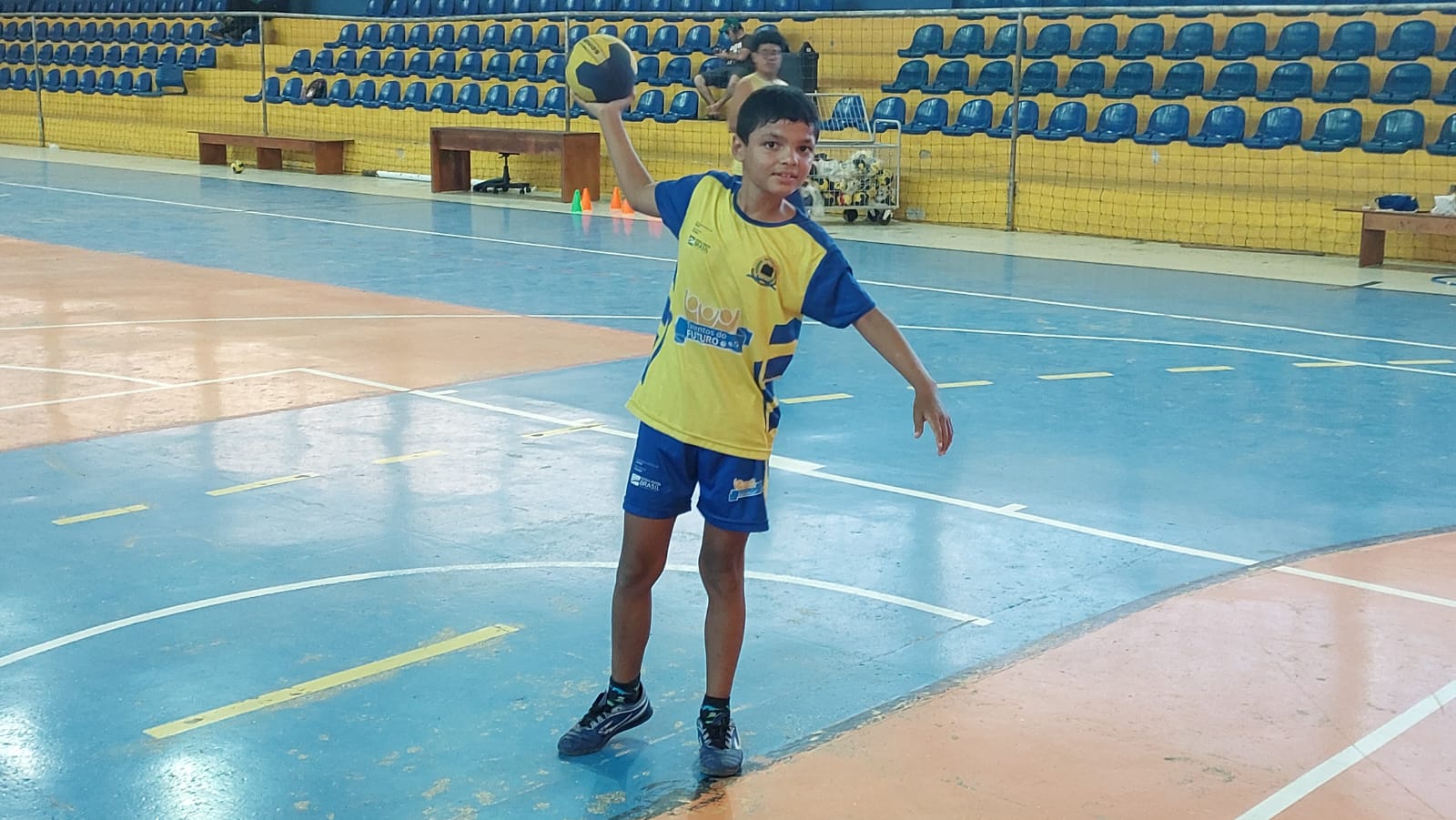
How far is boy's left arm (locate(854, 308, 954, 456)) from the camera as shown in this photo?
13.4 feet

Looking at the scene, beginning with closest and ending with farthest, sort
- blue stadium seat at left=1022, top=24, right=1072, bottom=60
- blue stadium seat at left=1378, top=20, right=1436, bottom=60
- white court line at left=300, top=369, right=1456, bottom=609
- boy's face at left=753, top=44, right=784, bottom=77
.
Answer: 1. white court line at left=300, top=369, right=1456, bottom=609
2. boy's face at left=753, top=44, right=784, bottom=77
3. blue stadium seat at left=1378, top=20, right=1436, bottom=60
4. blue stadium seat at left=1022, top=24, right=1072, bottom=60

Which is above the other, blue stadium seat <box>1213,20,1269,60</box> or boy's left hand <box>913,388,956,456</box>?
blue stadium seat <box>1213,20,1269,60</box>

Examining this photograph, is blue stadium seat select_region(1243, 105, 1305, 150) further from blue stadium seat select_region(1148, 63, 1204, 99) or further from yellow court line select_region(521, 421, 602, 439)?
yellow court line select_region(521, 421, 602, 439)

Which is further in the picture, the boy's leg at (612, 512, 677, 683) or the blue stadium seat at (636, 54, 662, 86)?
the blue stadium seat at (636, 54, 662, 86)

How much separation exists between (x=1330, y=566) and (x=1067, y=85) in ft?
46.0

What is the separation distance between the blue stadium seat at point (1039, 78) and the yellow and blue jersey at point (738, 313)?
15916 mm

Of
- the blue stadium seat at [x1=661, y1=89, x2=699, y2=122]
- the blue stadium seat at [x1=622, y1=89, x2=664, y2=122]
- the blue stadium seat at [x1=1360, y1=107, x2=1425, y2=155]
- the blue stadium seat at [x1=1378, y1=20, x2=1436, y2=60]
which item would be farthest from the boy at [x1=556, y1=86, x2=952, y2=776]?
the blue stadium seat at [x1=622, y1=89, x2=664, y2=122]

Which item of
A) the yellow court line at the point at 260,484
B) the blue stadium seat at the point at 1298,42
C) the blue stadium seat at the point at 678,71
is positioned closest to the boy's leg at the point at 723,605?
the yellow court line at the point at 260,484

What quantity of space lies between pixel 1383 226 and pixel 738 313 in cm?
1311

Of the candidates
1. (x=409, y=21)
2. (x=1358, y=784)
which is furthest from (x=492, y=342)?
(x=409, y=21)

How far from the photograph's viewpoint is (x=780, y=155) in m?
4.04

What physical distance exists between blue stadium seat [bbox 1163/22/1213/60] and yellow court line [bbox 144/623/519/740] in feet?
50.8

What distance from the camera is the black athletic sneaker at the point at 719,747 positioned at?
4.22 meters

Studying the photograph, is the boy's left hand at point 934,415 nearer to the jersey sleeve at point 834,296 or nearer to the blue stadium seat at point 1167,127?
the jersey sleeve at point 834,296
